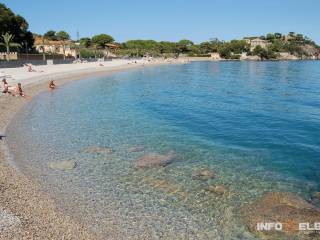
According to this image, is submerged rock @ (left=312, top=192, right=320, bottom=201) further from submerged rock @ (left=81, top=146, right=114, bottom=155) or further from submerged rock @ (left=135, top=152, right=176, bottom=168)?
submerged rock @ (left=81, top=146, right=114, bottom=155)

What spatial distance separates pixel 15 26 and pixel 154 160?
8516 cm

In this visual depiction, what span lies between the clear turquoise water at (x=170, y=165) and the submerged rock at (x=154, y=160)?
41 centimetres

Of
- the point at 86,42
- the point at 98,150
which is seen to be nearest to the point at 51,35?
the point at 86,42

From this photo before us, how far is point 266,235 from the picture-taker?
916cm

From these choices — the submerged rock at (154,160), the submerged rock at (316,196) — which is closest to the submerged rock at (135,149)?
the submerged rock at (154,160)

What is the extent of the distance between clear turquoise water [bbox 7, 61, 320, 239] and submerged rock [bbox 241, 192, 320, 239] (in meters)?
0.37

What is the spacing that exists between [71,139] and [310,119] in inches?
660

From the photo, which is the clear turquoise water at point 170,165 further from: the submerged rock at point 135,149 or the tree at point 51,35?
the tree at point 51,35

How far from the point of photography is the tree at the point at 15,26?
270 ft

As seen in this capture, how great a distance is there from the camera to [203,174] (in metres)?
13.4

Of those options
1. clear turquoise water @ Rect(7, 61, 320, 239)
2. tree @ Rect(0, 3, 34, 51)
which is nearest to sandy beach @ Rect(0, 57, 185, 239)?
clear turquoise water @ Rect(7, 61, 320, 239)

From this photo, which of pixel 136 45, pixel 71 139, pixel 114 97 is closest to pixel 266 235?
pixel 71 139

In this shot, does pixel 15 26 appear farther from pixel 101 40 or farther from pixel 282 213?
pixel 282 213

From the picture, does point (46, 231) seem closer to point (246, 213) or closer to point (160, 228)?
point (160, 228)
